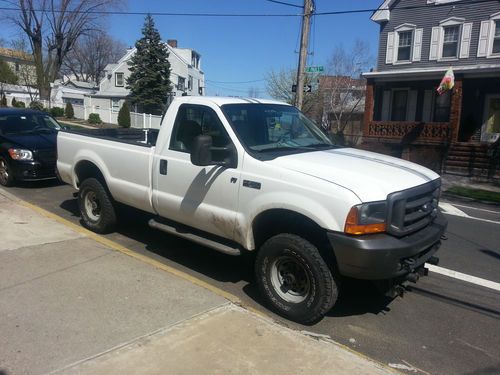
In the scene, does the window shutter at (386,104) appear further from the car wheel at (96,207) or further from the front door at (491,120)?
the car wheel at (96,207)

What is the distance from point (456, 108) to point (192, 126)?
17.2 meters

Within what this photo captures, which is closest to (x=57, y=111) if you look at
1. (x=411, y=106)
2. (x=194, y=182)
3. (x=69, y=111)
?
(x=69, y=111)

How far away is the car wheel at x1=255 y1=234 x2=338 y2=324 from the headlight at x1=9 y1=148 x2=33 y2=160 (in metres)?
6.80

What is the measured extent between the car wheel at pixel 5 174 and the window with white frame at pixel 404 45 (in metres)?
19.0

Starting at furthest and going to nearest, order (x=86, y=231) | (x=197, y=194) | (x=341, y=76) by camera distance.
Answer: (x=341, y=76) < (x=86, y=231) < (x=197, y=194)

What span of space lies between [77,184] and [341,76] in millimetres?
38699

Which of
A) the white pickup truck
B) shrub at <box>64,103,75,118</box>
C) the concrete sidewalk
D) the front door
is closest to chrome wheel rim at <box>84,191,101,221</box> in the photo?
the white pickup truck

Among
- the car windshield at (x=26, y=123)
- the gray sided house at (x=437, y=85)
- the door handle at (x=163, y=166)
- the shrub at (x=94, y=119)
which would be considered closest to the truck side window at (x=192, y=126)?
the door handle at (x=163, y=166)

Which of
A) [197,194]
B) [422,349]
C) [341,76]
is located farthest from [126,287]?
[341,76]

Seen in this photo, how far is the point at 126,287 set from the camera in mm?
4543

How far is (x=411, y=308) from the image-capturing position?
455 cm

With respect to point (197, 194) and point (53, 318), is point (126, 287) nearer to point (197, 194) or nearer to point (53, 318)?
point (53, 318)

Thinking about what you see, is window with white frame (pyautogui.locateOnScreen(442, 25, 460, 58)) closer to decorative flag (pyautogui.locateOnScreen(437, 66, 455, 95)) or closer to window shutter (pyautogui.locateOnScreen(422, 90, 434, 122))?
window shutter (pyautogui.locateOnScreen(422, 90, 434, 122))

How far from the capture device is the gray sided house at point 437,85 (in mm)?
19438
